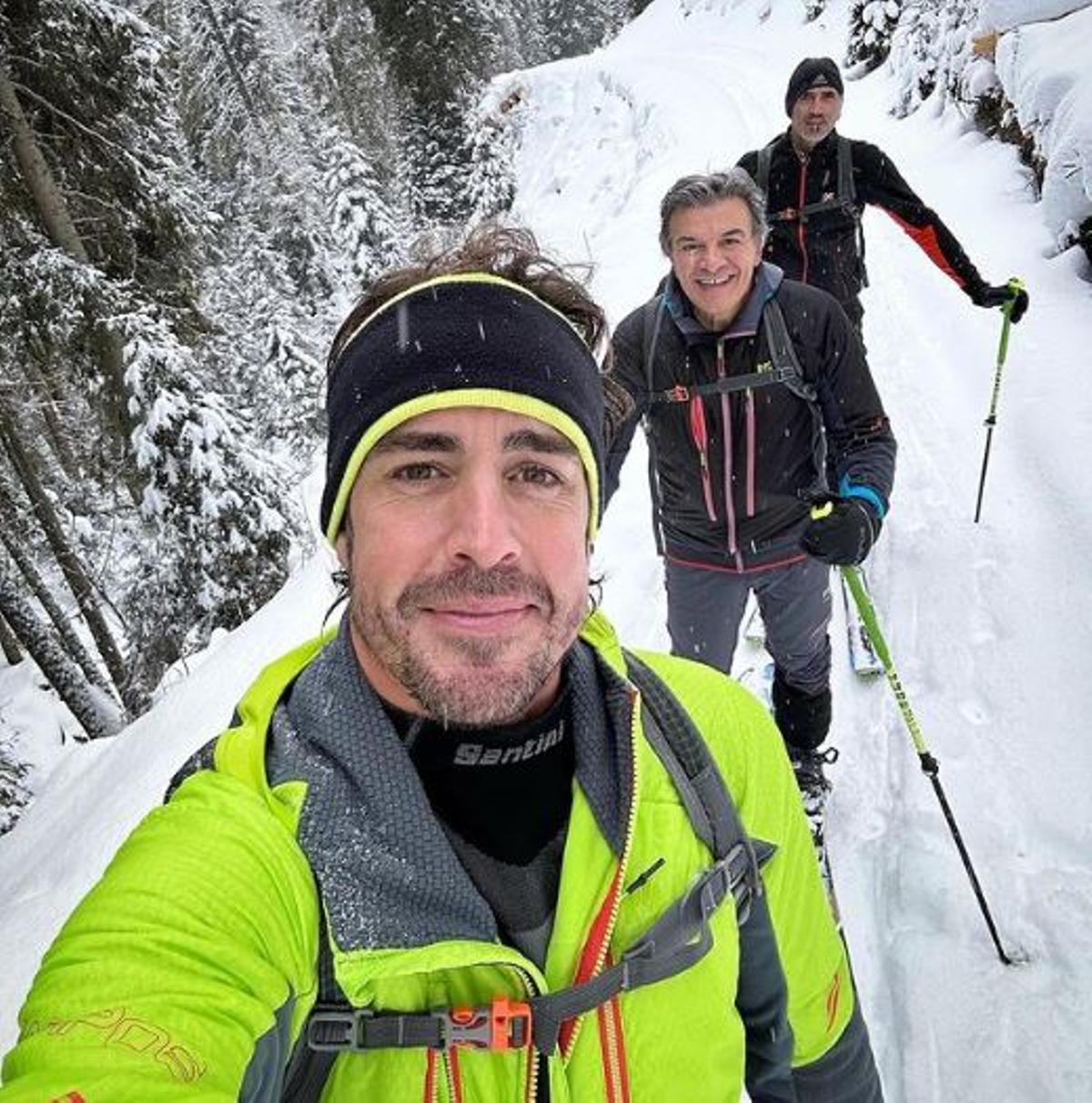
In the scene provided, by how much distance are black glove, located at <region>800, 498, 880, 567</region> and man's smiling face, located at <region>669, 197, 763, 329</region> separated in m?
0.87

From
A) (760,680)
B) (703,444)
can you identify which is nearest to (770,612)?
(703,444)

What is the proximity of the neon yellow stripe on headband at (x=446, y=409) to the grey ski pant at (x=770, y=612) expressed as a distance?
1926mm

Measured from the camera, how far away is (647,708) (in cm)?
163

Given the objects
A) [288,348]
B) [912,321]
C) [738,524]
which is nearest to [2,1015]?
[738,524]

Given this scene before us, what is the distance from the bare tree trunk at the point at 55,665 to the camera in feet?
35.3

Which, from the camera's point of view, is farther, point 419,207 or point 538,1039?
point 419,207

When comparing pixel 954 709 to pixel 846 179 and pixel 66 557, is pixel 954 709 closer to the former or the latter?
pixel 846 179

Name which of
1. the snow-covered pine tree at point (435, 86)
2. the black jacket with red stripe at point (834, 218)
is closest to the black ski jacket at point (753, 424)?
the black jacket with red stripe at point (834, 218)

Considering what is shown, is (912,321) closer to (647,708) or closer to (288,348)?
(647,708)

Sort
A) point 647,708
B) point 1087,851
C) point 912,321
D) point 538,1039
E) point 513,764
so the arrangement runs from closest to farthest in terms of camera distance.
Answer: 1. point 538,1039
2. point 513,764
3. point 647,708
4. point 1087,851
5. point 912,321

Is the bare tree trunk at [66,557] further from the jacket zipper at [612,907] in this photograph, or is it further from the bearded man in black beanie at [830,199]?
the jacket zipper at [612,907]

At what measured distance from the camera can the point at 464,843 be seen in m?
1.42

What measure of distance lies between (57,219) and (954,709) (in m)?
9.63

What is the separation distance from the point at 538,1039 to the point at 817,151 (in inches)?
216
